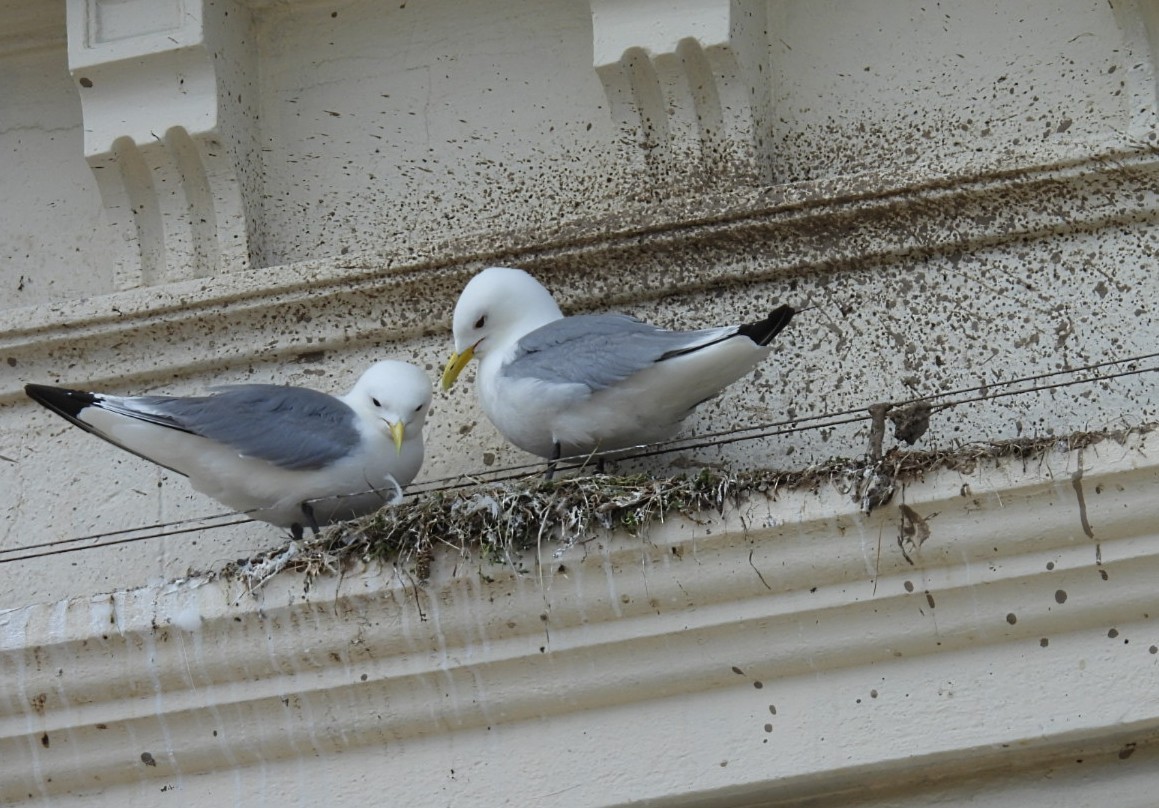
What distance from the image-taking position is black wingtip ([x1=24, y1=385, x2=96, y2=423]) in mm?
2732

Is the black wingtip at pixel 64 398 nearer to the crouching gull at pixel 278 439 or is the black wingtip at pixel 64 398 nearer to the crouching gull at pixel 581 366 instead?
the crouching gull at pixel 278 439

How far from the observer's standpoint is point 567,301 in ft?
9.84

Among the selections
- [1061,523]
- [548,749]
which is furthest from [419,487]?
[1061,523]

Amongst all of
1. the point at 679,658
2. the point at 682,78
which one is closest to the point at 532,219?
the point at 682,78

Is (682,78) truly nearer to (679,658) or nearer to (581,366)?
(581,366)

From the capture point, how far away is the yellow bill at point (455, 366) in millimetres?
2830

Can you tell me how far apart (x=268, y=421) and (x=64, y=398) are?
0.90ft

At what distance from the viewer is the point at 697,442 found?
286 cm

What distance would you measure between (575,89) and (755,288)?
506 mm

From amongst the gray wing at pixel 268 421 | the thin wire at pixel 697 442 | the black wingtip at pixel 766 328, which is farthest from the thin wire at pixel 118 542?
the black wingtip at pixel 766 328

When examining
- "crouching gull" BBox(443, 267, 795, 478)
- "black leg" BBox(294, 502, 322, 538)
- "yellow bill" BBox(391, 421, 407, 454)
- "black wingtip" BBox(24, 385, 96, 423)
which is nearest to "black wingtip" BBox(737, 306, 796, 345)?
"crouching gull" BBox(443, 267, 795, 478)

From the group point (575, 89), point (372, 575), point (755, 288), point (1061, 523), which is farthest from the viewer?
point (575, 89)

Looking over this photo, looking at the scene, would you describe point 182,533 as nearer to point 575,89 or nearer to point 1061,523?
point 575,89

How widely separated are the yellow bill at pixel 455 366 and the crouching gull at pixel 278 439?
42mm
